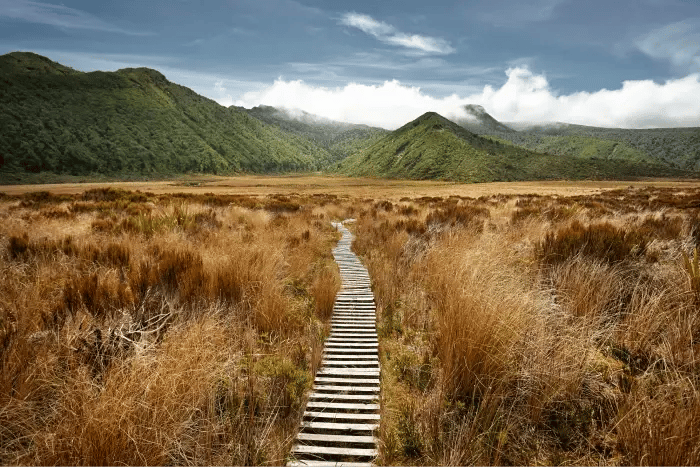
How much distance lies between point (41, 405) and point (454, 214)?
548 inches

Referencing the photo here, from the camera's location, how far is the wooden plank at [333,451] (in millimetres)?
2779

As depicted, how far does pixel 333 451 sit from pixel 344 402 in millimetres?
717

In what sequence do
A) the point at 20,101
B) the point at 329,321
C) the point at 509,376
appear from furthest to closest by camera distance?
the point at 20,101 < the point at 329,321 < the point at 509,376

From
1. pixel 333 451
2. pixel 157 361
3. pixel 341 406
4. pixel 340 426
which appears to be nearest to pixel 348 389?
pixel 341 406

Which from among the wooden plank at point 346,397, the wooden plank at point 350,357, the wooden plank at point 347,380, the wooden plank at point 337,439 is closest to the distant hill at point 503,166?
the wooden plank at point 350,357

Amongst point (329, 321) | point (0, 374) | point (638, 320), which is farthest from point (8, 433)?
point (638, 320)

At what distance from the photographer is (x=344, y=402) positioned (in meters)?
3.52

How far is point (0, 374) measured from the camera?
275 cm

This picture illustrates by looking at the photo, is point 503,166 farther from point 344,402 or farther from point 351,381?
point 344,402

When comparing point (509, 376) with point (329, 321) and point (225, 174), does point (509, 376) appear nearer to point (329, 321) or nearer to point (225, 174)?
point (329, 321)

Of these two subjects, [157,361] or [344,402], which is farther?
[344,402]

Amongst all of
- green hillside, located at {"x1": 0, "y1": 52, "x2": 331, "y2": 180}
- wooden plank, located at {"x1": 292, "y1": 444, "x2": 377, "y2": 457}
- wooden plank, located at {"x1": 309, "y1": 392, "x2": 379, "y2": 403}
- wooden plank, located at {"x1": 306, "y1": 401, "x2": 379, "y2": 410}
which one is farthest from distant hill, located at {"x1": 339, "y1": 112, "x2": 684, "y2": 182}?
wooden plank, located at {"x1": 292, "y1": 444, "x2": 377, "y2": 457}

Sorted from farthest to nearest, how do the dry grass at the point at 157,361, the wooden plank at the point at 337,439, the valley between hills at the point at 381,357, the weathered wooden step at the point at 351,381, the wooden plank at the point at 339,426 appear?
the weathered wooden step at the point at 351,381 → the wooden plank at the point at 339,426 → the wooden plank at the point at 337,439 → the valley between hills at the point at 381,357 → the dry grass at the point at 157,361

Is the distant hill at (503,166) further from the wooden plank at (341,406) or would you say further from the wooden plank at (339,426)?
the wooden plank at (339,426)
